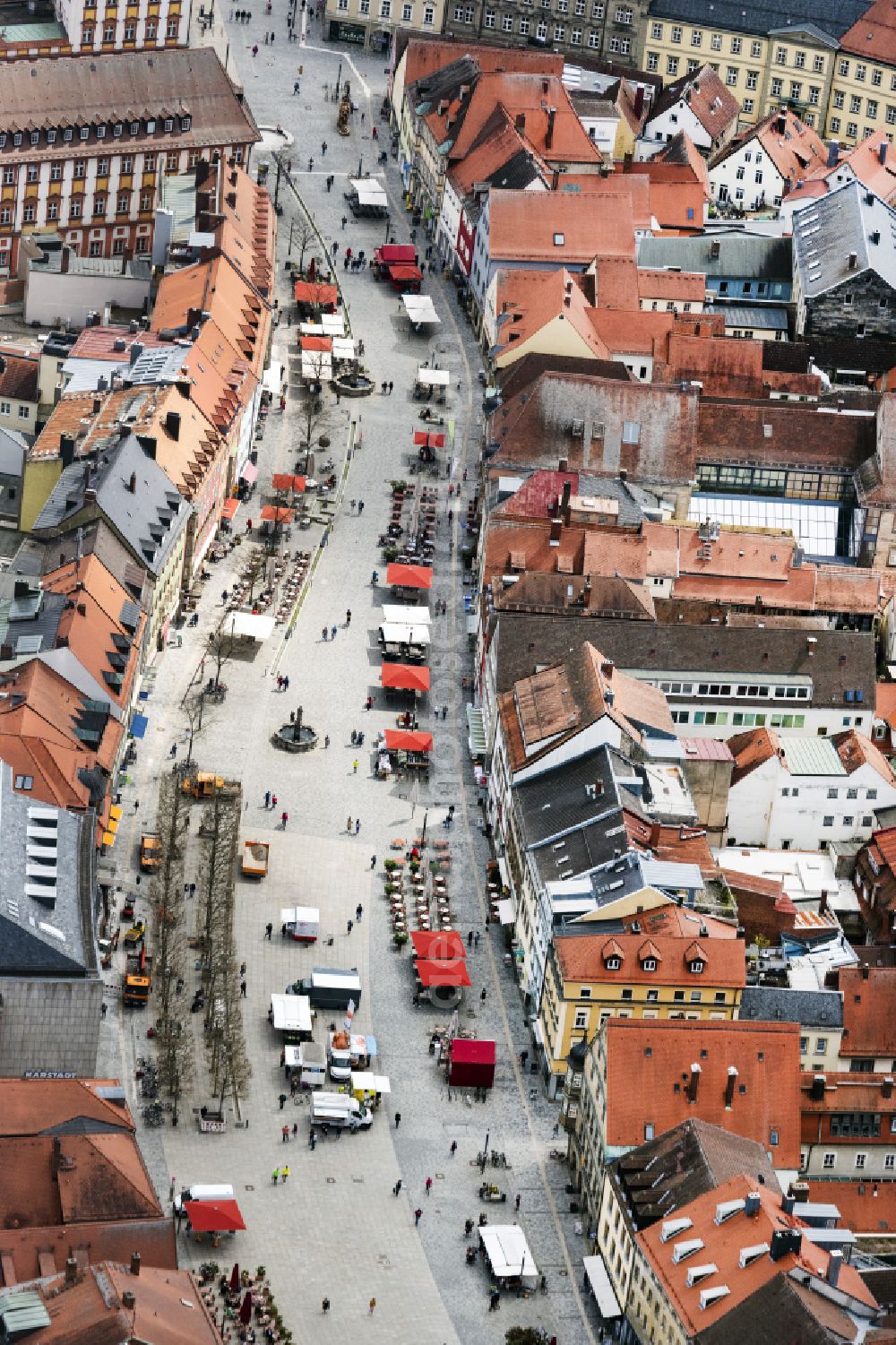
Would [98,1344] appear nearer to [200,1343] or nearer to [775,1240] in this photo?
[200,1343]

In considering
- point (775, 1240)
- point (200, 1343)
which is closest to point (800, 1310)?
point (775, 1240)

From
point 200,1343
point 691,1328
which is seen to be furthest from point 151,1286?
point 691,1328

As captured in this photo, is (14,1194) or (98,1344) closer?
(98,1344)

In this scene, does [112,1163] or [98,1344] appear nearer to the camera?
[98,1344]

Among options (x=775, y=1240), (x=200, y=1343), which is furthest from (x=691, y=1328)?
(x=200, y=1343)

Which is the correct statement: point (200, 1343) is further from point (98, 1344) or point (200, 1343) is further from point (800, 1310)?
point (800, 1310)

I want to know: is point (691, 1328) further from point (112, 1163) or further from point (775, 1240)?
point (112, 1163)
